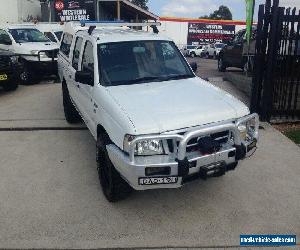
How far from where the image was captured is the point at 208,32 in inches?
1961

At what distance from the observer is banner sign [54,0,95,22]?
24250mm

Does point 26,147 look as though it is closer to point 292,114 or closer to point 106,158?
point 106,158

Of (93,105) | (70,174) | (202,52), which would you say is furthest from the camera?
(202,52)

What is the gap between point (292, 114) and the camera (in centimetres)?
782

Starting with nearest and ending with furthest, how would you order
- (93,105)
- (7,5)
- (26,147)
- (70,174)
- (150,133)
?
(150,133)
(93,105)
(70,174)
(26,147)
(7,5)

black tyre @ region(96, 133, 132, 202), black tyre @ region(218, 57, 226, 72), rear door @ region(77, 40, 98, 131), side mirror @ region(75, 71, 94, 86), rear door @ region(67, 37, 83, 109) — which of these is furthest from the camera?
black tyre @ region(218, 57, 226, 72)

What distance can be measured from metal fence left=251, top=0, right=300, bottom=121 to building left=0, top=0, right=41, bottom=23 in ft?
52.1

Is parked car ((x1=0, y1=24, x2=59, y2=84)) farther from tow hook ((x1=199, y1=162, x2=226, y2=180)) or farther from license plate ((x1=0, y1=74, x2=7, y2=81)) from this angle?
tow hook ((x1=199, y1=162, x2=226, y2=180))

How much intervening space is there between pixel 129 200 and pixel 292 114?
5047mm

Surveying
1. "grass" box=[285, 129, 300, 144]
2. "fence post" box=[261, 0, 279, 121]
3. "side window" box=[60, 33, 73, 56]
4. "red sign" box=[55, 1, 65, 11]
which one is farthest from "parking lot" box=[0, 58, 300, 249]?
"red sign" box=[55, 1, 65, 11]

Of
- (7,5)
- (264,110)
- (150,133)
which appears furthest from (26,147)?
(7,5)

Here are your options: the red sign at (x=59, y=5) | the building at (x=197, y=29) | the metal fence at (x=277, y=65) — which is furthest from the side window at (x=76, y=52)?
the building at (x=197, y=29)

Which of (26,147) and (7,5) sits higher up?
(7,5)

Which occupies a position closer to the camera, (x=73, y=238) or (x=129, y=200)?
(x=73, y=238)
